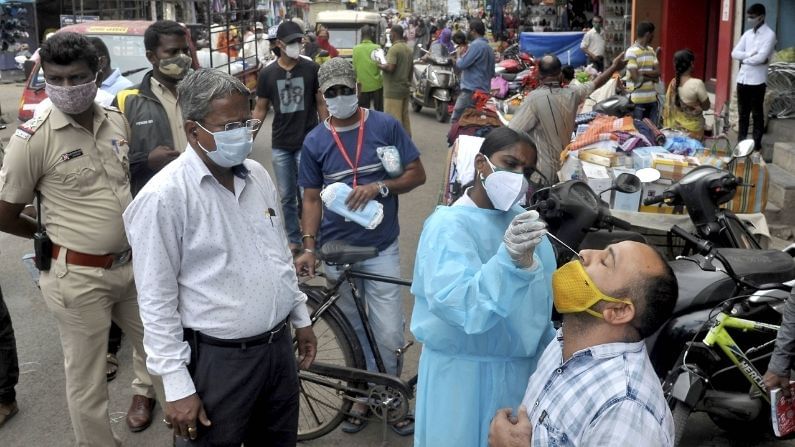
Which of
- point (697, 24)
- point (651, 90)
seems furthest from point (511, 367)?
point (697, 24)

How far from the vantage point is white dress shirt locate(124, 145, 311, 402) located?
8.83 feet

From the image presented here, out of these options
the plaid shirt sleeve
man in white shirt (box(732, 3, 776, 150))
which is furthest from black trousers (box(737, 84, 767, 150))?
the plaid shirt sleeve

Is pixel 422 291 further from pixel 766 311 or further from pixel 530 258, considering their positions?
pixel 766 311

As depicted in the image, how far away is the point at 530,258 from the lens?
2412 mm

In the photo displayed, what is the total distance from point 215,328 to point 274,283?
0.25 m

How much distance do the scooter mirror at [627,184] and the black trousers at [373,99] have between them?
7931 millimetres

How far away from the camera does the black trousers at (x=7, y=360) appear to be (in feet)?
15.5

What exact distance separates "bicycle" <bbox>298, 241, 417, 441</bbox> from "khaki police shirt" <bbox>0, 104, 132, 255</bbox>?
3.25 ft

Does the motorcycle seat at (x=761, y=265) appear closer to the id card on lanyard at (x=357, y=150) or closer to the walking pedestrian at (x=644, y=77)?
the id card on lanyard at (x=357, y=150)

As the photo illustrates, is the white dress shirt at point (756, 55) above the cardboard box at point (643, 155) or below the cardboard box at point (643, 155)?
above

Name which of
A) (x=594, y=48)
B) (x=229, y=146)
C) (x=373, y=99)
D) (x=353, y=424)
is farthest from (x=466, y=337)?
(x=594, y=48)

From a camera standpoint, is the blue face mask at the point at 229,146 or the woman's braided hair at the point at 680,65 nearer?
the blue face mask at the point at 229,146

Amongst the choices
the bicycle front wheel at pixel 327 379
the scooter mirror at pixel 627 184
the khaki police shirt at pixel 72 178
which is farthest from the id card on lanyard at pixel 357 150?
the scooter mirror at pixel 627 184

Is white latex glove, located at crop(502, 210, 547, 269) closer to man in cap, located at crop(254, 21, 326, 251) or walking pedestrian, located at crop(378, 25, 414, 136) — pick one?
man in cap, located at crop(254, 21, 326, 251)
